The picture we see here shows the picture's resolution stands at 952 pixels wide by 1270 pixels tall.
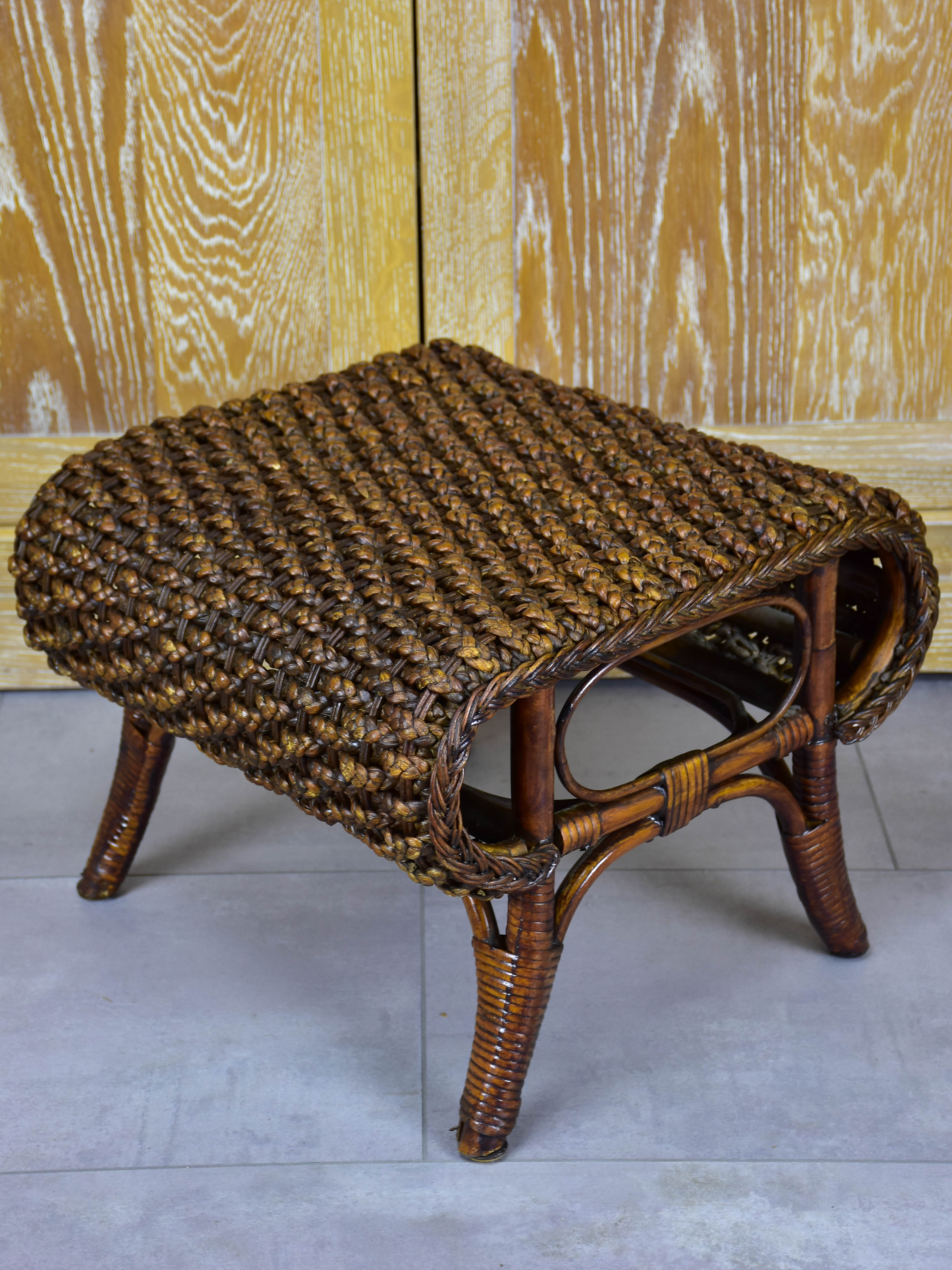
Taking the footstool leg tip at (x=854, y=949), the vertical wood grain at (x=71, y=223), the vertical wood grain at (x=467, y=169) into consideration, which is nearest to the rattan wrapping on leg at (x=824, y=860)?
the footstool leg tip at (x=854, y=949)

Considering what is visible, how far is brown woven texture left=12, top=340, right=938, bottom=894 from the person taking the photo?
713 mm

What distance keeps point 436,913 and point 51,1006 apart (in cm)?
30

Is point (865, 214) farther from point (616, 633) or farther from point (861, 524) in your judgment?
point (616, 633)

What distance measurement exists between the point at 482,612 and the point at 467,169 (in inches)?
27.1

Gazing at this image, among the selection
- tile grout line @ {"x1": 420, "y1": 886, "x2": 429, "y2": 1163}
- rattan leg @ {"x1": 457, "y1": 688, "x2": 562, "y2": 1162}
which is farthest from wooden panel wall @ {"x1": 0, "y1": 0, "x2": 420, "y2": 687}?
rattan leg @ {"x1": 457, "y1": 688, "x2": 562, "y2": 1162}

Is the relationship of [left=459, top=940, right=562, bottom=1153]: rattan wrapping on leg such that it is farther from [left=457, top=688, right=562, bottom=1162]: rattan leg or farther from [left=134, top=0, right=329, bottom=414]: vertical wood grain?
[left=134, top=0, right=329, bottom=414]: vertical wood grain

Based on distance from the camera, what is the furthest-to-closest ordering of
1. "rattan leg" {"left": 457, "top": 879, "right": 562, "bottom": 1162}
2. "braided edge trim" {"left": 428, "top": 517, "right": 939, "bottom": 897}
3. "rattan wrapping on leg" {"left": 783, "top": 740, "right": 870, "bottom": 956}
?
"rattan wrapping on leg" {"left": 783, "top": 740, "right": 870, "bottom": 956}
"rattan leg" {"left": 457, "top": 879, "right": 562, "bottom": 1162}
"braided edge trim" {"left": 428, "top": 517, "right": 939, "bottom": 897}

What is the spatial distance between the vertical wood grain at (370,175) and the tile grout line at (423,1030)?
1.83 ft

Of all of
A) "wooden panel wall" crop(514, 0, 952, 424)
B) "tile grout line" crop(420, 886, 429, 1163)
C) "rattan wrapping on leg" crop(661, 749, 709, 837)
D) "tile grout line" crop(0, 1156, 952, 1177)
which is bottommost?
"tile grout line" crop(420, 886, 429, 1163)

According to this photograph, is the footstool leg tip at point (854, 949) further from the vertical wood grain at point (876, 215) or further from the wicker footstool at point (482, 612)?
the vertical wood grain at point (876, 215)

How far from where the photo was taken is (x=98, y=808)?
1229mm

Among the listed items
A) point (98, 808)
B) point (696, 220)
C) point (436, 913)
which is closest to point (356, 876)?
point (436, 913)

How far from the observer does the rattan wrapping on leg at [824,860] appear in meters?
0.93

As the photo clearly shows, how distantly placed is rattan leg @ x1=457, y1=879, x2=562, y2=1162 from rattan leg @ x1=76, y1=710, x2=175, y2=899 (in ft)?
1.08
